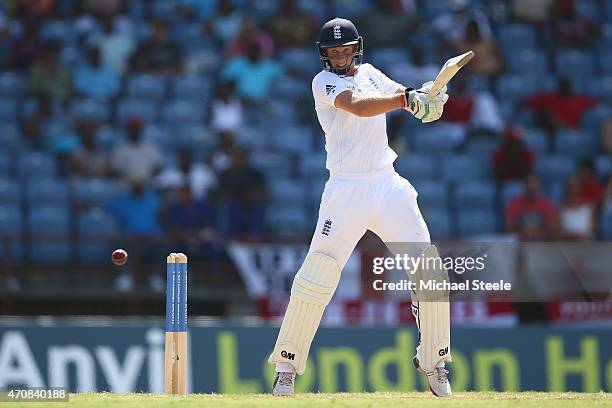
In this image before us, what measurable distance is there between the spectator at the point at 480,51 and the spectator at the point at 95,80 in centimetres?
397

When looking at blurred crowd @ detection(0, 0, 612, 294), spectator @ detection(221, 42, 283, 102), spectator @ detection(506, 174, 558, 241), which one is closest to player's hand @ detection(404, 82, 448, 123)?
blurred crowd @ detection(0, 0, 612, 294)

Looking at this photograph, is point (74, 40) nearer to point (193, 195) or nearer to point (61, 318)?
point (193, 195)

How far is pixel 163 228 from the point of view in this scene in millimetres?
13031

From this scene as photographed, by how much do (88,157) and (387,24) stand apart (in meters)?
3.90

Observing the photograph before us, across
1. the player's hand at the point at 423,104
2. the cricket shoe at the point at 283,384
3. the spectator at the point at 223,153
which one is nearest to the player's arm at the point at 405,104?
the player's hand at the point at 423,104

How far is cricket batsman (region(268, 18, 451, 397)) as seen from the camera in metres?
7.43

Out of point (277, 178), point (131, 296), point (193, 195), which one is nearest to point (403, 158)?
point (277, 178)

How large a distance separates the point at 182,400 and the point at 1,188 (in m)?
6.75

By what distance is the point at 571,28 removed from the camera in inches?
606

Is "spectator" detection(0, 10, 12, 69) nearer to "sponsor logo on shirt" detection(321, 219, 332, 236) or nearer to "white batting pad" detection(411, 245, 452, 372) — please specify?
"sponsor logo on shirt" detection(321, 219, 332, 236)

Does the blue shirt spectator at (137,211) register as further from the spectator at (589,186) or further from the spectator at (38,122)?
the spectator at (589,186)

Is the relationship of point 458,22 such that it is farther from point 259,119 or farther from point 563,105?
point 259,119

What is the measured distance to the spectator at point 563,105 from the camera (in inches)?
572

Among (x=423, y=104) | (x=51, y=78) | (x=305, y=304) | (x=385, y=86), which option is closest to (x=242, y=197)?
(x=51, y=78)
